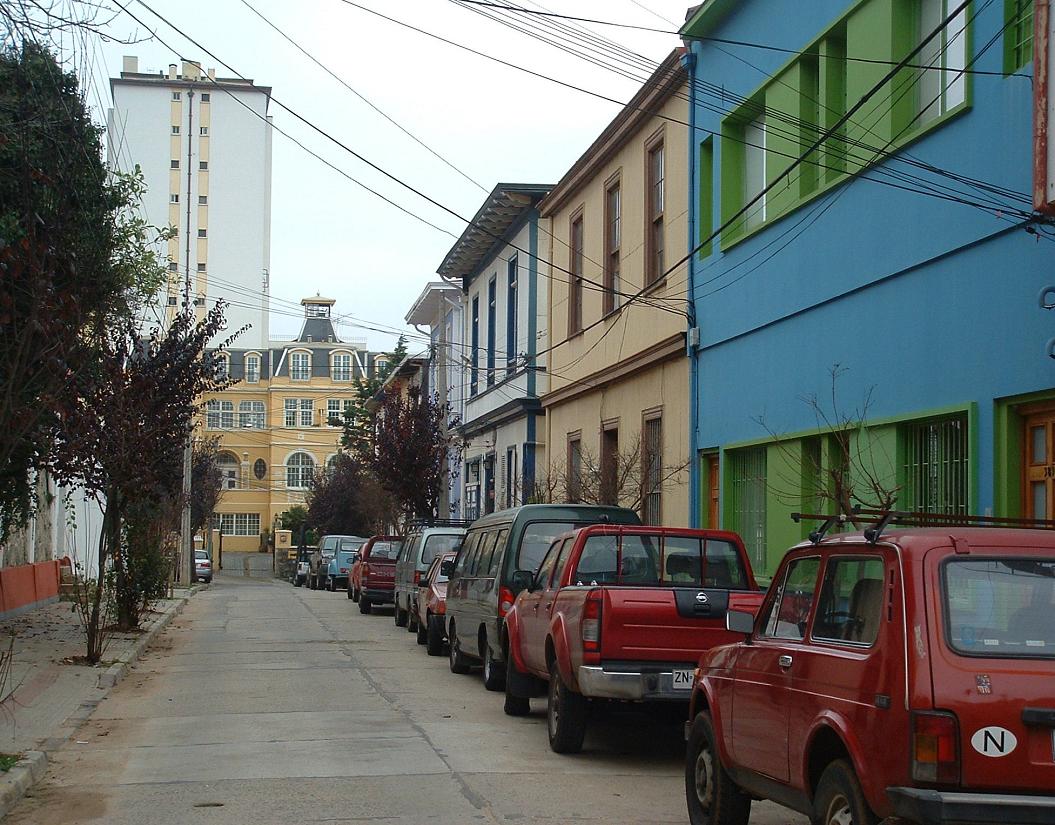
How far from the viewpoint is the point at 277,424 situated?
102 meters

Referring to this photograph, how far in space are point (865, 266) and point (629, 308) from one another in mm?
9580

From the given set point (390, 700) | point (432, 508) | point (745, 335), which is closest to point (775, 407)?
point (745, 335)

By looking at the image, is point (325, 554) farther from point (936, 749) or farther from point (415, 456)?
point (936, 749)

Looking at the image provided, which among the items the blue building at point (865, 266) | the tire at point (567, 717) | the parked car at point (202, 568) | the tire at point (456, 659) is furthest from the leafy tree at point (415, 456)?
the tire at point (567, 717)

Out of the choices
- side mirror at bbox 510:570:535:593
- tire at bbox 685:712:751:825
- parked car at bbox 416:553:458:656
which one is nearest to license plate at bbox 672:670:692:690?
tire at bbox 685:712:751:825

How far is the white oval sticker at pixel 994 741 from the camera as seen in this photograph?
552 centimetres

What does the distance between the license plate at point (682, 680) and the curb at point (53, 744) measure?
4699 mm

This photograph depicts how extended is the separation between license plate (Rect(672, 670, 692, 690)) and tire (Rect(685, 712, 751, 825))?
6.23ft

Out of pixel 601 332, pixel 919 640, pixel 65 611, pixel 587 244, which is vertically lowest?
pixel 65 611

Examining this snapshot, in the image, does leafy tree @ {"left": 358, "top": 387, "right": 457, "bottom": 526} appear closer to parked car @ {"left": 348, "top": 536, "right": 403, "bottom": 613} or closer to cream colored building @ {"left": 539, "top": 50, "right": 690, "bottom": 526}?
parked car @ {"left": 348, "top": 536, "right": 403, "bottom": 613}

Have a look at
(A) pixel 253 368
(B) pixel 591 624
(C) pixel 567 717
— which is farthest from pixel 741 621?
(A) pixel 253 368

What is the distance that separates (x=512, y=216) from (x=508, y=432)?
5619 millimetres

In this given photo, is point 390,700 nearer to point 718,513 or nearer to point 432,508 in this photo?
point 718,513

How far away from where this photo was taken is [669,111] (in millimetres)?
22500
